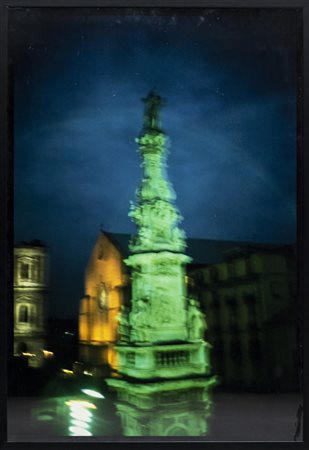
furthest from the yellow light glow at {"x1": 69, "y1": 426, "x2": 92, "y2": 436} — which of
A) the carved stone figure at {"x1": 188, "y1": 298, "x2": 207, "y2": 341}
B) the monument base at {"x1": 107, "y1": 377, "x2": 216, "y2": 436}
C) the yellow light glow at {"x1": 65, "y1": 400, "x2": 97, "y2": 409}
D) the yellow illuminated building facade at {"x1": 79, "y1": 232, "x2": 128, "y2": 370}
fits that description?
the carved stone figure at {"x1": 188, "y1": 298, "x2": 207, "y2": 341}

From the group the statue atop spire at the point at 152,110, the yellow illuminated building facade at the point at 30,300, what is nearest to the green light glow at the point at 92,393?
the yellow illuminated building facade at the point at 30,300

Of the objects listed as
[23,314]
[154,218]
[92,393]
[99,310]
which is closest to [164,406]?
[92,393]

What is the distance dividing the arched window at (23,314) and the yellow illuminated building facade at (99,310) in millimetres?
393

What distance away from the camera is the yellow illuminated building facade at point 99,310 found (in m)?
4.73

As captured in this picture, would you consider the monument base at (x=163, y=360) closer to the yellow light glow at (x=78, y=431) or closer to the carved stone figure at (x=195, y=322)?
the carved stone figure at (x=195, y=322)

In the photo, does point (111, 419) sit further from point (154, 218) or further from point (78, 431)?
point (154, 218)

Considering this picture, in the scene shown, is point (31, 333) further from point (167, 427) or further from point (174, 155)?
point (174, 155)

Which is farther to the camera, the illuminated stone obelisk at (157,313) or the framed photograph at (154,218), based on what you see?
the illuminated stone obelisk at (157,313)

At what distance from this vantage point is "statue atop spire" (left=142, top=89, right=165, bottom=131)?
4.80 metres

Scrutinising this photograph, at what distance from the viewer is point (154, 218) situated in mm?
4914

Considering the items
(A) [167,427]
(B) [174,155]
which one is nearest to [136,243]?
(B) [174,155]

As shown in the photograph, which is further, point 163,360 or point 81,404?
point 163,360

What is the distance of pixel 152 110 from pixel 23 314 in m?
1.79

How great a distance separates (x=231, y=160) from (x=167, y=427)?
79.7 inches
